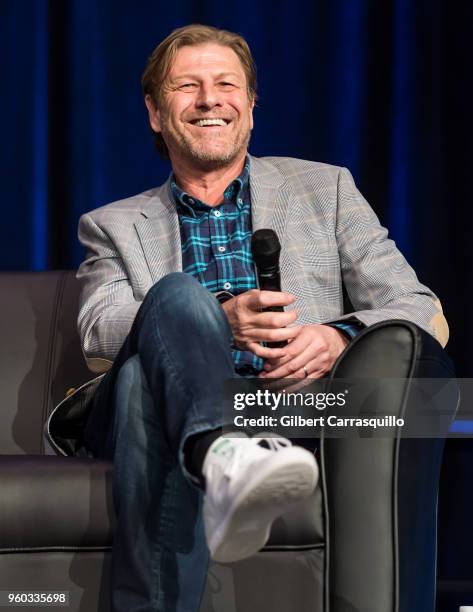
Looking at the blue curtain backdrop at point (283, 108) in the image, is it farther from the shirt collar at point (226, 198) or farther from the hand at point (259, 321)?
the hand at point (259, 321)

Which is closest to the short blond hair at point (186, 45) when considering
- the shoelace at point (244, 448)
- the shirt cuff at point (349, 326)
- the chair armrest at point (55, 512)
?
the shirt cuff at point (349, 326)

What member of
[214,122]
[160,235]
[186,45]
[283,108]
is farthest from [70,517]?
[283,108]

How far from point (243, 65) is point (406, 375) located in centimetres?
85

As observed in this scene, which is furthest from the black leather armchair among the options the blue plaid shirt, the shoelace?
the blue plaid shirt

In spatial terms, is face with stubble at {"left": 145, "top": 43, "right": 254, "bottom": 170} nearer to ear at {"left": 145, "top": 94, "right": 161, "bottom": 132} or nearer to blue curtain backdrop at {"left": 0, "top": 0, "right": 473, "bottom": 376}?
ear at {"left": 145, "top": 94, "right": 161, "bottom": 132}

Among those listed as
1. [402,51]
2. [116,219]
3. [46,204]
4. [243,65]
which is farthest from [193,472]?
[402,51]

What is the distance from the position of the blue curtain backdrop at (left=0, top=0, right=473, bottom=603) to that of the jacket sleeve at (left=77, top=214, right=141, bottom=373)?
0.53 m

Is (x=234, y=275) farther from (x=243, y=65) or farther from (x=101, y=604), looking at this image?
(x=101, y=604)

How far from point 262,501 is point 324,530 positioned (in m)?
0.39

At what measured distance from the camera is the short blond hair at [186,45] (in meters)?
1.99

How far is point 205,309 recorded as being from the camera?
1.32m

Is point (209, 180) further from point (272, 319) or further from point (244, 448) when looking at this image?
point (244, 448)

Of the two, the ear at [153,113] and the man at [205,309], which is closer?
the man at [205,309]

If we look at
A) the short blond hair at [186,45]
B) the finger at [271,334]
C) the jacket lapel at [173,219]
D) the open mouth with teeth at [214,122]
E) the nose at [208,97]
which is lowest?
the finger at [271,334]
